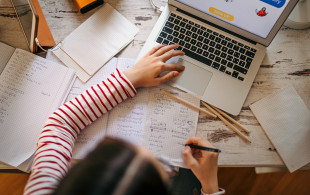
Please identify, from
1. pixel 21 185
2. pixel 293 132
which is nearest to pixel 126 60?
pixel 293 132

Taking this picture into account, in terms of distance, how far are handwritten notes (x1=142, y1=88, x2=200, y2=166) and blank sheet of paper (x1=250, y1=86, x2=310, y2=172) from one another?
208mm

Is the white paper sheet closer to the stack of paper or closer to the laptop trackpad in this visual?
the stack of paper

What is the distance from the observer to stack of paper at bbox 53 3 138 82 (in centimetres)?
85

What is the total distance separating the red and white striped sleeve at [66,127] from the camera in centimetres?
68

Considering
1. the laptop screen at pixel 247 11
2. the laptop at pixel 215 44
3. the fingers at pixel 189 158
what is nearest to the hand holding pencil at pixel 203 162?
the fingers at pixel 189 158

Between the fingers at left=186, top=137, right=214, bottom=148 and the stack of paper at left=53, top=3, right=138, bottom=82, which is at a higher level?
the stack of paper at left=53, top=3, right=138, bottom=82

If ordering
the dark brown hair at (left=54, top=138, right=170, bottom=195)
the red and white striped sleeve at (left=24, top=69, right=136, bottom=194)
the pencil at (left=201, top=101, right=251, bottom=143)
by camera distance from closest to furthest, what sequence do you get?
the dark brown hair at (left=54, top=138, right=170, bottom=195) → the red and white striped sleeve at (left=24, top=69, right=136, bottom=194) → the pencil at (left=201, top=101, right=251, bottom=143)

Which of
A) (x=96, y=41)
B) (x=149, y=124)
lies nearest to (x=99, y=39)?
(x=96, y=41)

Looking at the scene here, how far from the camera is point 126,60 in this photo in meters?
0.86

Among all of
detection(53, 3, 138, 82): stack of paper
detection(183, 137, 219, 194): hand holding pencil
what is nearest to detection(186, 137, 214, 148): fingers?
detection(183, 137, 219, 194): hand holding pencil

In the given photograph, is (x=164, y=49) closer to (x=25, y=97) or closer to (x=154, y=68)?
(x=154, y=68)

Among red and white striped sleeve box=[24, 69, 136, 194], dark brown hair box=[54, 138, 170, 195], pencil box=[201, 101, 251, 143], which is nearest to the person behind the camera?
dark brown hair box=[54, 138, 170, 195]

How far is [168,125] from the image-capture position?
79cm

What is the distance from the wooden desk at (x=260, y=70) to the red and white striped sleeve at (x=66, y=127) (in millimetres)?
155
